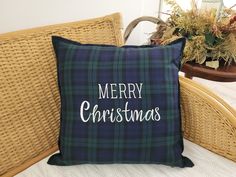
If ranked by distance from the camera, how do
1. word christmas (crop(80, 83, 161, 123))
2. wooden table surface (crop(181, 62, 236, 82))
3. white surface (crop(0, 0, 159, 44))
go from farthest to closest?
wooden table surface (crop(181, 62, 236, 82)) → white surface (crop(0, 0, 159, 44)) → word christmas (crop(80, 83, 161, 123))

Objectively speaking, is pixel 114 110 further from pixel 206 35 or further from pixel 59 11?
pixel 206 35

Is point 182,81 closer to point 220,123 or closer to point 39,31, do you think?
point 220,123

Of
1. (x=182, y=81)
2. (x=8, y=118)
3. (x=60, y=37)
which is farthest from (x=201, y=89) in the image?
(x=8, y=118)

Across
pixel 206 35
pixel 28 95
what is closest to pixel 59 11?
pixel 28 95

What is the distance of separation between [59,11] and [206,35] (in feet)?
2.08

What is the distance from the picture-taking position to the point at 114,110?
85 cm

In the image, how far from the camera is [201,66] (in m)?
1.26

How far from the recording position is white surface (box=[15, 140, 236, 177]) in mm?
876

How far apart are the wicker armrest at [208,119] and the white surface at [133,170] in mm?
70

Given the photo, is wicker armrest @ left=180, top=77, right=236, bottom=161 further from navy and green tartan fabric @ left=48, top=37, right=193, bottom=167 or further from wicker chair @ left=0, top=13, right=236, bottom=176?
navy and green tartan fabric @ left=48, top=37, right=193, bottom=167

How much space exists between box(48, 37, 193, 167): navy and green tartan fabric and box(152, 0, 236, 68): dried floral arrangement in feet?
1.33

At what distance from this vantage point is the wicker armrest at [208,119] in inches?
36.4

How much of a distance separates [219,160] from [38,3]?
33.6 inches

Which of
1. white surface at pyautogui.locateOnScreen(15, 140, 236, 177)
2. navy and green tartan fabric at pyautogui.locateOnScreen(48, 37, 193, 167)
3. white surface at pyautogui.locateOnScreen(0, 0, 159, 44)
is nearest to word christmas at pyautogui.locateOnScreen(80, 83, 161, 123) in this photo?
navy and green tartan fabric at pyautogui.locateOnScreen(48, 37, 193, 167)
